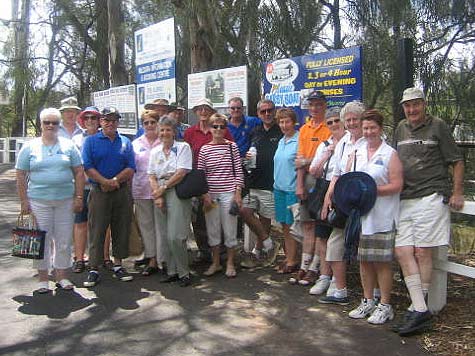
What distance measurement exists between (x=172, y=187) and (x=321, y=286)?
1831mm

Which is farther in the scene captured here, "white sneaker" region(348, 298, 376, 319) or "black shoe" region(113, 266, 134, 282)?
"black shoe" region(113, 266, 134, 282)

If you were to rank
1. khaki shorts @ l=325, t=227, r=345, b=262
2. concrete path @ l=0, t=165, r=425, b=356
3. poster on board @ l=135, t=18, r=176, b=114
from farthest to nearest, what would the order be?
poster on board @ l=135, t=18, r=176, b=114 → khaki shorts @ l=325, t=227, r=345, b=262 → concrete path @ l=0, t=165, r=425, b=356

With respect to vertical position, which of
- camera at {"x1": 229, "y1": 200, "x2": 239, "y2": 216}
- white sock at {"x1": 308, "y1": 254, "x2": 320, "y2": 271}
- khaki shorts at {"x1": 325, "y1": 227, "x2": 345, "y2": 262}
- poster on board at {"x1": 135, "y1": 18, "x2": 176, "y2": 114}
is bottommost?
white sock at {"x1": 308, "y1": 254, "x2": 320, "y2": 271}

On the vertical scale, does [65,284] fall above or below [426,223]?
below

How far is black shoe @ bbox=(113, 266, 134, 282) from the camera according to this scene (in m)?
6.04

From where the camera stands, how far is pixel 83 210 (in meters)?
6.40

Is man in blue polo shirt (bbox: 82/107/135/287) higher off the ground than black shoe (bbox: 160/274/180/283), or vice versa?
man in blue polo shirt (bbox: 82/107/135/287)

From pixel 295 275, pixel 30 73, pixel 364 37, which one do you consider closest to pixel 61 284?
pixel 295 275

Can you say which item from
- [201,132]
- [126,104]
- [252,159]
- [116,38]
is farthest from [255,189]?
[116,38]

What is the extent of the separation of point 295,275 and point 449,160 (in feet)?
7.71

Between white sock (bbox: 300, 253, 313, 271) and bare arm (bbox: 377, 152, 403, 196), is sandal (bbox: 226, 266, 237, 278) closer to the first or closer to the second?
white sock (bbox: 300, 253, 313, 271)

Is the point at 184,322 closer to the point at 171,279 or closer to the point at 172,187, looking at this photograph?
the point at 171,279

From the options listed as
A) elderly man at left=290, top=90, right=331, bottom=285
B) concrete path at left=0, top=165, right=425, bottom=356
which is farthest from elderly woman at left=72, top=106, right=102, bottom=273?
elderly man at left=290, top=90, right=331, bottom=285

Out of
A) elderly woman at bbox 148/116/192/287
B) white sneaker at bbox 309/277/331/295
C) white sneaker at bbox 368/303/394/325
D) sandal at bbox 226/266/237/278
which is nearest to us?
white sneaker at bbox 368/303/394/325
